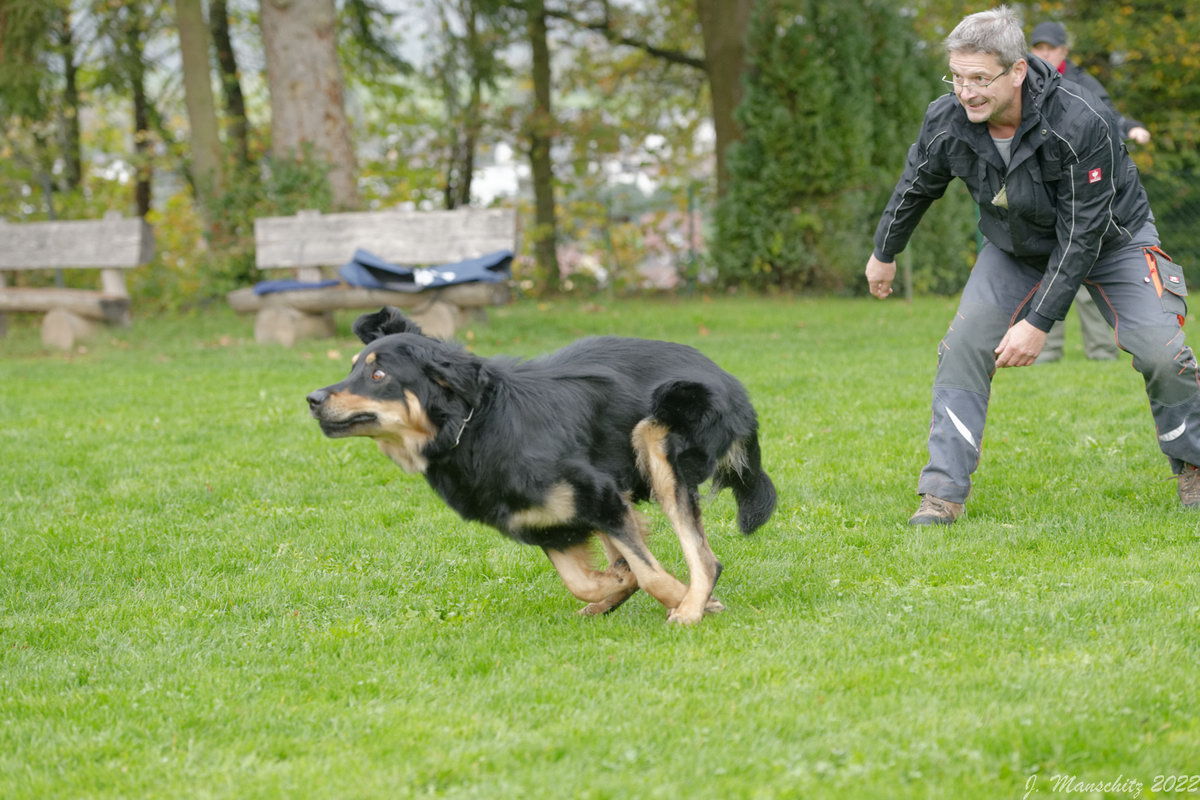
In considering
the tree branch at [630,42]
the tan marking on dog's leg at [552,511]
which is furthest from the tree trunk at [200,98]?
the tan marking on dog's leg at [552,511]

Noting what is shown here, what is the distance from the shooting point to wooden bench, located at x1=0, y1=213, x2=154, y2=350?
14.3 m

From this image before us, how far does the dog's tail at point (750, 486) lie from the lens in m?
4.98

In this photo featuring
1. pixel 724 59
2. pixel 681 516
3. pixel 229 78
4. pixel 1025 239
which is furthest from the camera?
pixel 229 78

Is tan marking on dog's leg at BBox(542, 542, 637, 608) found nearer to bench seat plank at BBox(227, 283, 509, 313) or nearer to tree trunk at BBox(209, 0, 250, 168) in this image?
bench seat plank at BBox(227, 283, 509, 313)

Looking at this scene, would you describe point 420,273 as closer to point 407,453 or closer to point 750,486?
point 750,486

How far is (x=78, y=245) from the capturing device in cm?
1491

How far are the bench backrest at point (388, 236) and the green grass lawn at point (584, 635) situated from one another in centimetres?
603

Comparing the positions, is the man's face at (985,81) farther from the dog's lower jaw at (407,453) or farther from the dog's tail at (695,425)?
the dog's lower jaw at (407,453)

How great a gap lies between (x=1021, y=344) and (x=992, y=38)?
126 centimetres

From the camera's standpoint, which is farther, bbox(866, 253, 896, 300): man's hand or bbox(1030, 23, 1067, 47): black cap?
bbox(1030, 23, 1067, 47): black cap

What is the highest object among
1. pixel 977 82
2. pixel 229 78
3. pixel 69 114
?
pixel 229 78

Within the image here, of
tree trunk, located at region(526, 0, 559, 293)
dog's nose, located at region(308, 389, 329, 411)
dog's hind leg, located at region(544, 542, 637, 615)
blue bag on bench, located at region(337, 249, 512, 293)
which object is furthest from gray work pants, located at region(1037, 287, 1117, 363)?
tree trunk, located at region(526, 0, 559, 293)

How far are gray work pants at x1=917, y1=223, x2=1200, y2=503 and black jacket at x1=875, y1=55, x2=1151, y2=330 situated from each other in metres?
0.14

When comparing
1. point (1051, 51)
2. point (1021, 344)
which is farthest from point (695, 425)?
point (1051, 51)
